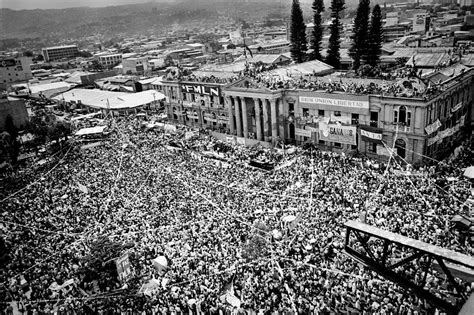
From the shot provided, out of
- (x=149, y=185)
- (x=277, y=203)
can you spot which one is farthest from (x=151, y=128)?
(x=277, y=203)

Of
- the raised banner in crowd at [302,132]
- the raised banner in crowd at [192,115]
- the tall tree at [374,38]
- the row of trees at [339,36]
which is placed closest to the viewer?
the raised banner in crowd at [302,132]

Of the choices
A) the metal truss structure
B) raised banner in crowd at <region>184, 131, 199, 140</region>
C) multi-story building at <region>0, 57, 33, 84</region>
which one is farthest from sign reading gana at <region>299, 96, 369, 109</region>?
multi-story building at <region>0, 57, 33, 84</region>

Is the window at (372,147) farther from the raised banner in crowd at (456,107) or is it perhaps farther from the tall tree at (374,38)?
the tall tree at (374,38)

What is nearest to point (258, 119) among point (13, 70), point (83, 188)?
point (83, 188)

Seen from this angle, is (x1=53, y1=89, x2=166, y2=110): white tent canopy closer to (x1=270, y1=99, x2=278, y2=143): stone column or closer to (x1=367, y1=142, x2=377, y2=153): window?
(x1=270, y1=99, x2=278, y2=143): stone column

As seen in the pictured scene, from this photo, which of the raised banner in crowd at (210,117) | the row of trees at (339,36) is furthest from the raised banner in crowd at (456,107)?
the raised banner in crowd at (210,117)

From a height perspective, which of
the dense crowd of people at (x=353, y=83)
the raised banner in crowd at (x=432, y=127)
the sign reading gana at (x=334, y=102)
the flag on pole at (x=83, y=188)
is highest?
the dense crowd of people at (x=353, y=83)

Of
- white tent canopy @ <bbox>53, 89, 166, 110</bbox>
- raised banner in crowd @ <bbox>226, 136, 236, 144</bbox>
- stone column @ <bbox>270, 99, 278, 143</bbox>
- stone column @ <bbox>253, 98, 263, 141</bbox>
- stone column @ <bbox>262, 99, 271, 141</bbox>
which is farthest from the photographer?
white tent canopy @ <bbox>53, 89, 166, 110</bbox>
